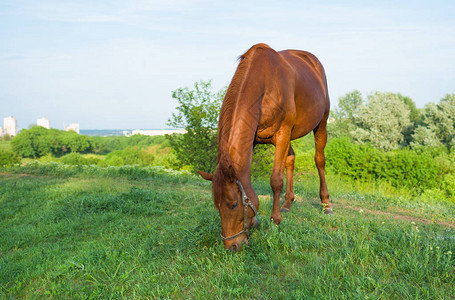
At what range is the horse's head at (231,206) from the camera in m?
3.12

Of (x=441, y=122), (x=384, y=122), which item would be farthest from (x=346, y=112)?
(x=441, y=122)

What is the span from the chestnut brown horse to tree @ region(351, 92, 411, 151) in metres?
27.2

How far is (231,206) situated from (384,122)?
98.1 feet

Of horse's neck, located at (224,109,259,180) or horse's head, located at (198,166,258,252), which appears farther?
horse's neck, located at (224,109,259,180)

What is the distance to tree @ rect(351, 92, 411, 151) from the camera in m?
29.0

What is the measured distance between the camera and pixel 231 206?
3.17 m

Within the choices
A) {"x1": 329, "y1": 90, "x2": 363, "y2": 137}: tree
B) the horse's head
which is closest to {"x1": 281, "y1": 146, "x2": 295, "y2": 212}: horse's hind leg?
the horse's head

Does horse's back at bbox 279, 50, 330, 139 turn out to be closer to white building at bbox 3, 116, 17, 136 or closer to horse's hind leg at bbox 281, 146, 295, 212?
horse's hind leg at bbox 281, 146, 295, 212

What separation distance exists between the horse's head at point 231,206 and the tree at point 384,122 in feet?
93.9

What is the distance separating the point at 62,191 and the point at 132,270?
17.0 ft

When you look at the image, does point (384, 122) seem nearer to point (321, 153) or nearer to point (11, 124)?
point (321, 153)

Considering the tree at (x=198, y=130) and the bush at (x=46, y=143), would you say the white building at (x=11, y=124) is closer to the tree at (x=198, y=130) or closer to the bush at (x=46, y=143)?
the bush at (x=46, y=143)

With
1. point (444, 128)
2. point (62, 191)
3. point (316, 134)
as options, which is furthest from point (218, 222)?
point (444, 128)

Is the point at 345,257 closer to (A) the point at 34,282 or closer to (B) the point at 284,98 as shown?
(B) the point at 284,98
